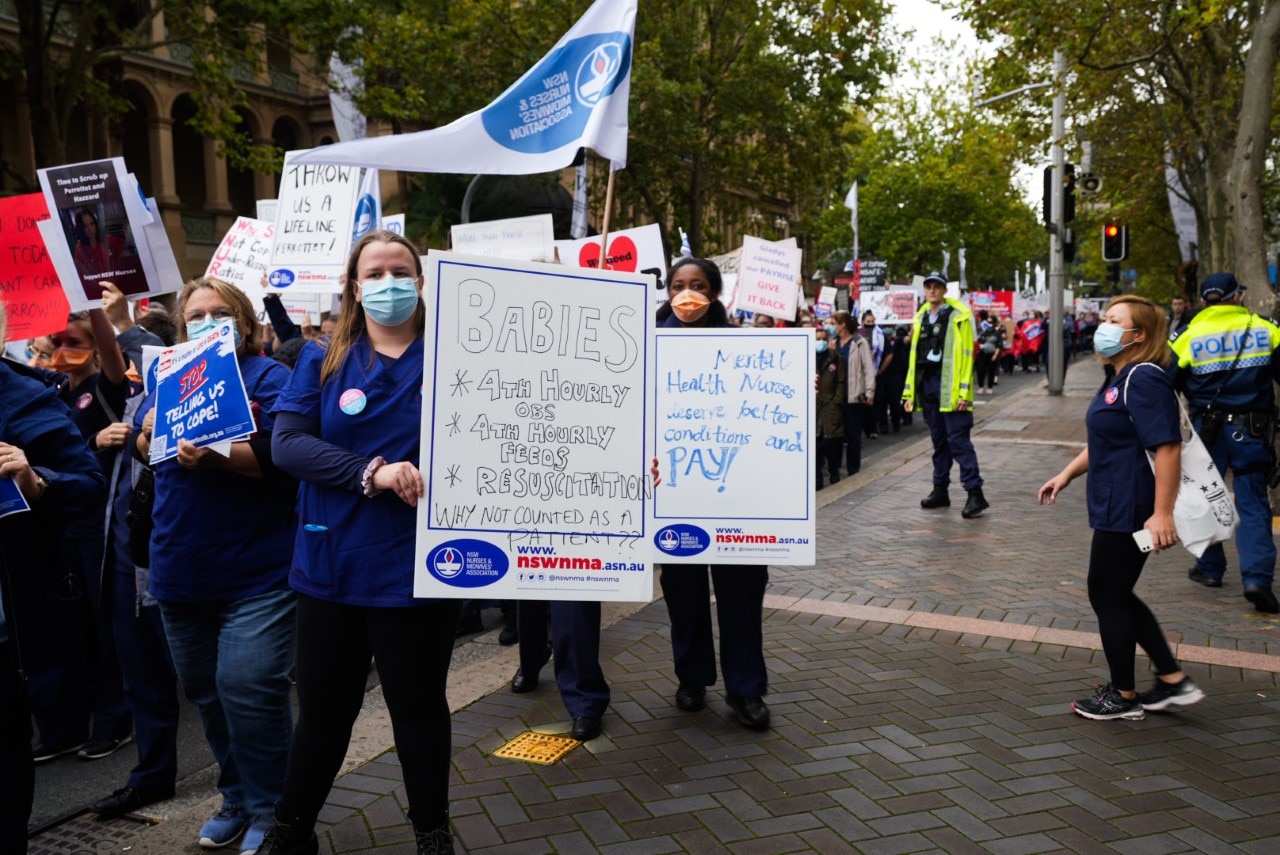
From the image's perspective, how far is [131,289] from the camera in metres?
5.20

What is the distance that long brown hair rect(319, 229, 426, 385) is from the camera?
10.6ft

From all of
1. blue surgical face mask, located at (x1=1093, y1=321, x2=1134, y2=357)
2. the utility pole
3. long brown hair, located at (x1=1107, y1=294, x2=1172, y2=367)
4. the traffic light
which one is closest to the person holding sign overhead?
blue surgical face mask, located at (x1=1093, y1=321, x2=1134, y2=357)

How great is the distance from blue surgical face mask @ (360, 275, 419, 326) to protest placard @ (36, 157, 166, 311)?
8.08 feet

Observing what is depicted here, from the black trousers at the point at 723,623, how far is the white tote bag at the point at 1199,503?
1773mm

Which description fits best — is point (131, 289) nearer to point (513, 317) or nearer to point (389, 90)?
point (513, 317)

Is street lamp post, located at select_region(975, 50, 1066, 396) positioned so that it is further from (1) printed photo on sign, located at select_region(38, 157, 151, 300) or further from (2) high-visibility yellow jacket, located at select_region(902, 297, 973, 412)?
(1) printed photo on sign, located at select_region(38, 157, 151, 300)

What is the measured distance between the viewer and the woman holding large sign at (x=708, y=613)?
4590mm

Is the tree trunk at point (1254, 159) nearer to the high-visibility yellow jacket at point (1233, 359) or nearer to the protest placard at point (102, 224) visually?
the high-visibility yellow jacket at point (1233, 359)

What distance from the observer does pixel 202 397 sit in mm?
3400

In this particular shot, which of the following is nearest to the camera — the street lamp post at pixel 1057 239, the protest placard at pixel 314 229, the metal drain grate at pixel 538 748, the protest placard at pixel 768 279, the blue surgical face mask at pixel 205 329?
the blue surgical face mask at pixel 205 329

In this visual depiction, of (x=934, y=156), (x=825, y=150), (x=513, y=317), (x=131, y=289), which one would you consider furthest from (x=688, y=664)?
(x=934, y=156)

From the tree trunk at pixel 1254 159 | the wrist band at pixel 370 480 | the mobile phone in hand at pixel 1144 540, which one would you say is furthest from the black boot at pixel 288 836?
the tree trunk at pixel 1254 159

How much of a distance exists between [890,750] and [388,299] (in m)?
2.63

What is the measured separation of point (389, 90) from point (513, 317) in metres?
14.5
